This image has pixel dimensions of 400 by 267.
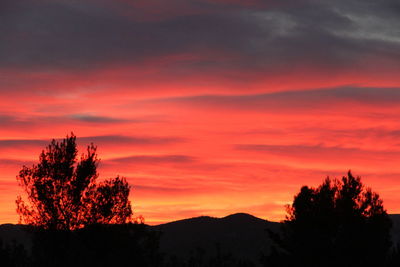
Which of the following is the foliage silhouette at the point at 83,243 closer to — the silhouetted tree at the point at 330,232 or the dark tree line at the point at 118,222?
the dark tree line at the point at 118,222

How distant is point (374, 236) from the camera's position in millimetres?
80312

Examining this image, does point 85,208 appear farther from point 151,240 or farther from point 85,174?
point 151,240

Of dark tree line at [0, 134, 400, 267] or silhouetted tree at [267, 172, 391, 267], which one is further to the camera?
silhouetted tree at [267, 172, 391, 267]

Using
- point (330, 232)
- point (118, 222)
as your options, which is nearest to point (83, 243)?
point (118, 222)

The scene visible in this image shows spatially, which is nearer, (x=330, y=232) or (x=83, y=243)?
(x=83, y=243)

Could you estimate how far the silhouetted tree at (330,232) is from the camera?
2968 inches

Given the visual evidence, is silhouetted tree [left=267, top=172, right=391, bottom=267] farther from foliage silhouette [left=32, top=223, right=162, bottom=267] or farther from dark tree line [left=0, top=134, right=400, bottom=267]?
foliage silhouette [left=32, top=223, right=162, bottom=267]

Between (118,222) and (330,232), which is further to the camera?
(330,232)

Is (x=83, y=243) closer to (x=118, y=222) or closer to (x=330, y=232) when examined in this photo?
(x=118, y=222)

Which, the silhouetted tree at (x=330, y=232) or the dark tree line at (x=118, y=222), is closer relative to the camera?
the dark tree line at (x=118, y=222)

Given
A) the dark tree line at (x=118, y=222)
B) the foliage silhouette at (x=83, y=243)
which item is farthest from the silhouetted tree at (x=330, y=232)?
the foliage silhouette at (x=83, y=243)

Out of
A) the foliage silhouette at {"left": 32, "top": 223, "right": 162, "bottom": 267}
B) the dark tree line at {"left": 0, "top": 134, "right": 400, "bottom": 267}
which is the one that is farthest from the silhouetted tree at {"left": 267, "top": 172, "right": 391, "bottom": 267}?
the foliage silhouette at {"left": 32, "top": 223, "right": 162, "bottom": 267}

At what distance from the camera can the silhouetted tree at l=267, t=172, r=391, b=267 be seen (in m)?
75.4

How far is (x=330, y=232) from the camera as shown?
78.4 m
